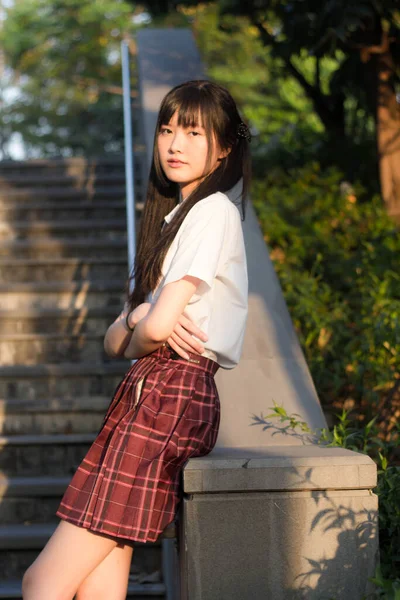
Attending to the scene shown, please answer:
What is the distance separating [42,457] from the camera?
153 inches

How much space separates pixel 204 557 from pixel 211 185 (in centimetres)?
93

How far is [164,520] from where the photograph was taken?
6.55 ft

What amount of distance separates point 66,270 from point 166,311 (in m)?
3.57

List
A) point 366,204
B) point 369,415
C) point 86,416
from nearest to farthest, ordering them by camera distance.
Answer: point 369,415
point 86,416
point 366,204

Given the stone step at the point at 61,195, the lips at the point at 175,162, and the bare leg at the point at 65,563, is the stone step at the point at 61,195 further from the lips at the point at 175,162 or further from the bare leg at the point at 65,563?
the bare leg at the point at 65,563

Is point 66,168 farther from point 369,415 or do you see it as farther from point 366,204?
point 369,415

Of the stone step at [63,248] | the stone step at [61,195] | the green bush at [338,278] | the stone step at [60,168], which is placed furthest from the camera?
the stone step at [60,168]

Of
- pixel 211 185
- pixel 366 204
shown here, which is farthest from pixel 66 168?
pixel 211 185

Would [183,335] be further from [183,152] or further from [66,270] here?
[66,270]

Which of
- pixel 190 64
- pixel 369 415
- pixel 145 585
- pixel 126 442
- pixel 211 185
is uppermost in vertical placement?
pixel 211 185

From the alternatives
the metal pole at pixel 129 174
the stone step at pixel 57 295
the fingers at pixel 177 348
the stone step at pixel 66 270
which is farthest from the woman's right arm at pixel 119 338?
the stone step at pixel 66 270

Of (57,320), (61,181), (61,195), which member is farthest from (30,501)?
(61,181)

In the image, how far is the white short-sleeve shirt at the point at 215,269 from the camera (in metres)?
2.00

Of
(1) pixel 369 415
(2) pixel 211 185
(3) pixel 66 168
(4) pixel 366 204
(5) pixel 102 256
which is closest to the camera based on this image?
(2) pixel 211 185
